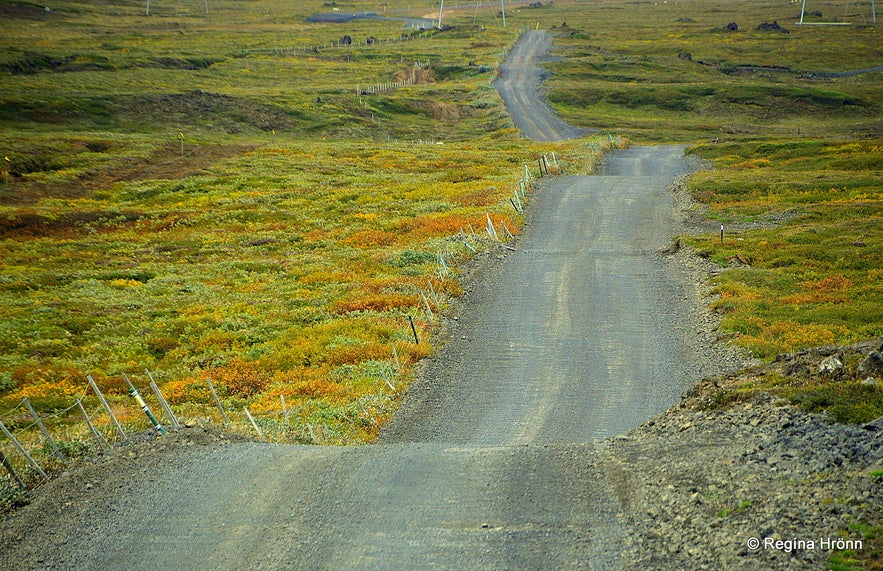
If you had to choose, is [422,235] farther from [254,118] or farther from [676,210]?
[254,118]

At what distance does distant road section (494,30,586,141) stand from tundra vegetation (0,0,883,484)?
3082 mm

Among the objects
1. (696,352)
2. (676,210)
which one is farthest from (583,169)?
(696,352)

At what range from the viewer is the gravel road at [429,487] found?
43.3ft

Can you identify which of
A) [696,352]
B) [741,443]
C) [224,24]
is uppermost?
[224,24]

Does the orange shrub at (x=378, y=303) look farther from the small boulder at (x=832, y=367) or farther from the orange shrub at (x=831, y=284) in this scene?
the small boulder at (x=832, y=367)

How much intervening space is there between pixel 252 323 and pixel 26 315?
445 inches

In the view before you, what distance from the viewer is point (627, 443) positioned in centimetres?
1622

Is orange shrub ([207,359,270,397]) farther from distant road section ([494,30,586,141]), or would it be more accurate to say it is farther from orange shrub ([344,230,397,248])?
distant road section ([494,30,586,141])

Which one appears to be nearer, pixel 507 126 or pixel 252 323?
pixel 252 323

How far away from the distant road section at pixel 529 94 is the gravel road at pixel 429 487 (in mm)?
63601

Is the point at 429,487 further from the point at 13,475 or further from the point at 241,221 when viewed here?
the point at 241,221

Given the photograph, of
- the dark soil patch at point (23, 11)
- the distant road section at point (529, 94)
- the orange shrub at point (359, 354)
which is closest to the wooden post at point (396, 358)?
the orange shrub at point (359, 354)

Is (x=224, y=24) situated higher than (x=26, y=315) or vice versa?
(x=224, y=24)

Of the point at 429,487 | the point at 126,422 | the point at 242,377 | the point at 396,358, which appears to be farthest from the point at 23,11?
the point at 429,487
